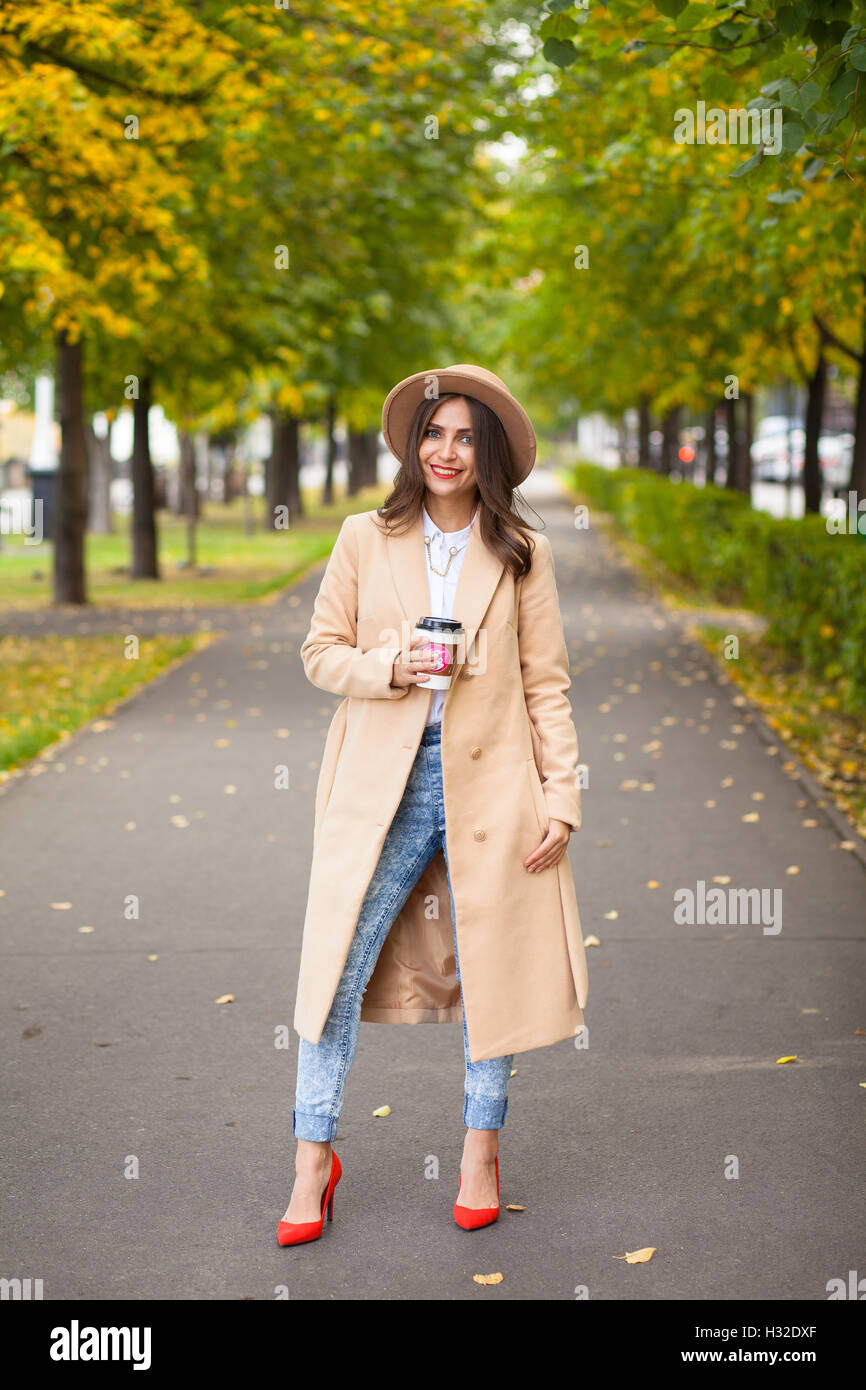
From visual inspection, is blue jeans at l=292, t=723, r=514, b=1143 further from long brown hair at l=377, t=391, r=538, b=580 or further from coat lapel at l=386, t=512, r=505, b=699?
long brown hair at l=377, t=391, r=538, b=580

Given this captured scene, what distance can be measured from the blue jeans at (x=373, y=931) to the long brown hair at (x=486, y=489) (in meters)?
0.46

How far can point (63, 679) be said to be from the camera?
13578 mm

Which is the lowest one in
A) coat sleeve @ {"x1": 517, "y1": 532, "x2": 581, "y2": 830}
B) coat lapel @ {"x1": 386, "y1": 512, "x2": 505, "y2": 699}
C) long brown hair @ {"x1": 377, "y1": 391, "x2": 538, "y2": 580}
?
coat sleeve @ {"x1": 517, "y1": 532, "x2": 581, "y2": 830}

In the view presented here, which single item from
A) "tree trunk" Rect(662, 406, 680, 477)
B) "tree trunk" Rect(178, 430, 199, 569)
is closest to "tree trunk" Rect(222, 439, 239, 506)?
"tree trunk" Rect(662, 406, 680, 477)

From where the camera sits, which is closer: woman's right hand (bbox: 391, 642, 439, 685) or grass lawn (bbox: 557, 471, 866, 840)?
woman's right hand (bbox: 391, 642, 439, 685)

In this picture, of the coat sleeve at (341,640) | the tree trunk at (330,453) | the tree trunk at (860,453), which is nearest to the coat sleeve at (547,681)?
the coat sleeve at (341,640)

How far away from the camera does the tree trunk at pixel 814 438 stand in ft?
61.8

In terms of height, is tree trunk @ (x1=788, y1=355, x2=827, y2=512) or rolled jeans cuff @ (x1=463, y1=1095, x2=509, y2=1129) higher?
tree trunk @ (x1=788, y1=355, x2=827, y2=512)

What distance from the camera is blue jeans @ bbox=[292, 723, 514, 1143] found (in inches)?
150

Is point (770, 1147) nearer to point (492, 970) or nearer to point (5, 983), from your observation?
point (492, 970)

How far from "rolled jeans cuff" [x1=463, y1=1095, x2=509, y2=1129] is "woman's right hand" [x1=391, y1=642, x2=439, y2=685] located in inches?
40.8

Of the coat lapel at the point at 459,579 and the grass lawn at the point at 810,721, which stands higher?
the coat lapel at the point at 459,579

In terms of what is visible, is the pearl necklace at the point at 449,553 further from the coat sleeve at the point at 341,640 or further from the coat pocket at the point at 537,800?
the coat pocket at the point at 537,800

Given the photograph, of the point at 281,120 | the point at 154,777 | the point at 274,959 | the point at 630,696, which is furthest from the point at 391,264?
the point at 274,959
